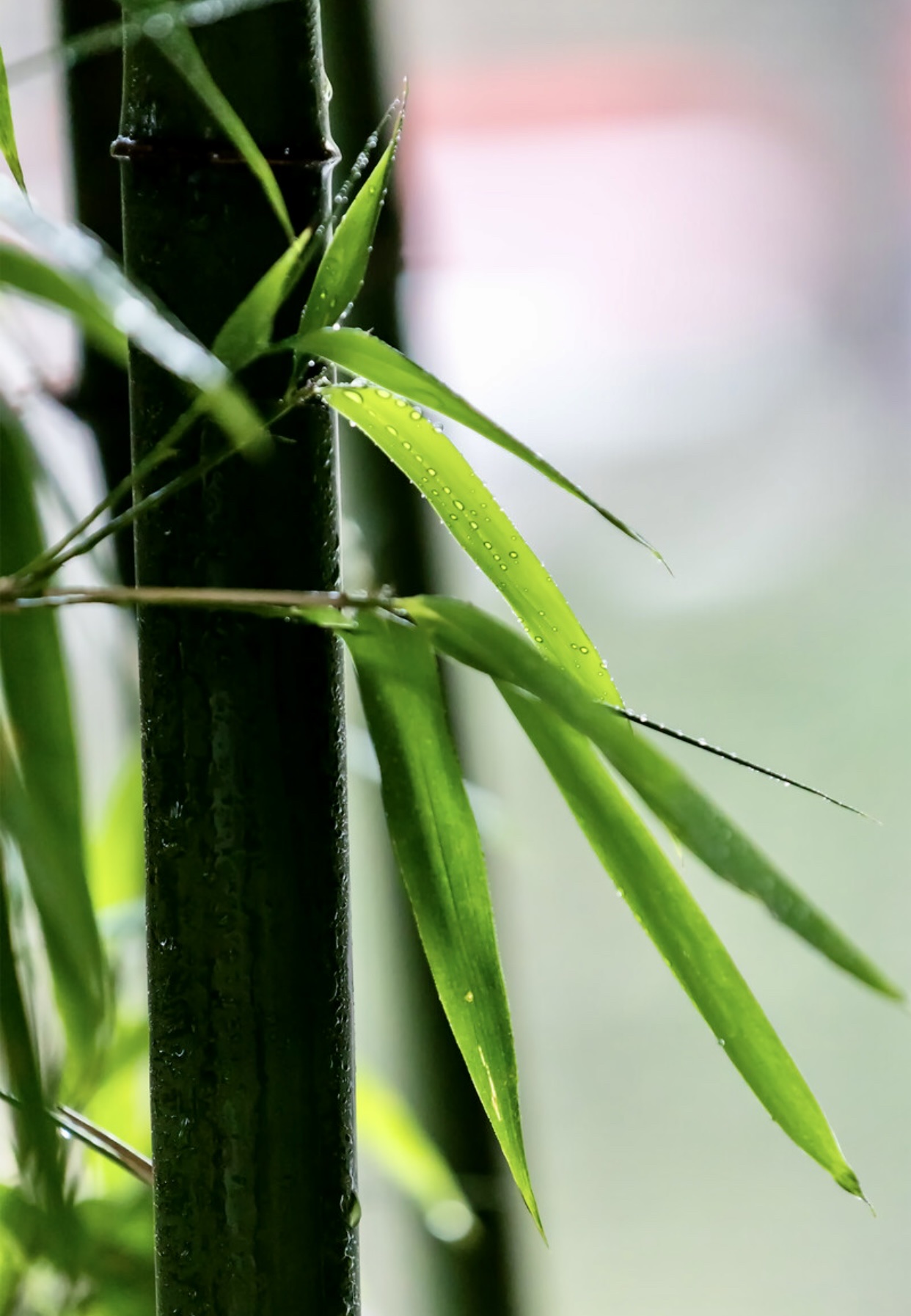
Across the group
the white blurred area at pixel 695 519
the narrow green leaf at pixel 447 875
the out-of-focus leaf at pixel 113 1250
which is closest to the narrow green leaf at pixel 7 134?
the narrow green leaf at pixel 447 875

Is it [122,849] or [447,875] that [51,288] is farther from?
[122,849]

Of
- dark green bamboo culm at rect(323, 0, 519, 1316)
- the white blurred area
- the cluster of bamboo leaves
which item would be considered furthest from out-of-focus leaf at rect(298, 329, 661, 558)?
the white blurred area

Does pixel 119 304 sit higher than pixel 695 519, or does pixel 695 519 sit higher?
pixel 695 519

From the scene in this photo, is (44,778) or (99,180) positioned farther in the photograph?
(99,180)

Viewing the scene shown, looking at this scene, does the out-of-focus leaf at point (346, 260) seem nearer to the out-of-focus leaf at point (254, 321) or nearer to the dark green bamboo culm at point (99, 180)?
the out-of-focus leaf at point (254, 321)

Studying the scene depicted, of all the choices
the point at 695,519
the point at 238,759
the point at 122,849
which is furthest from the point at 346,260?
the point at 695,519
